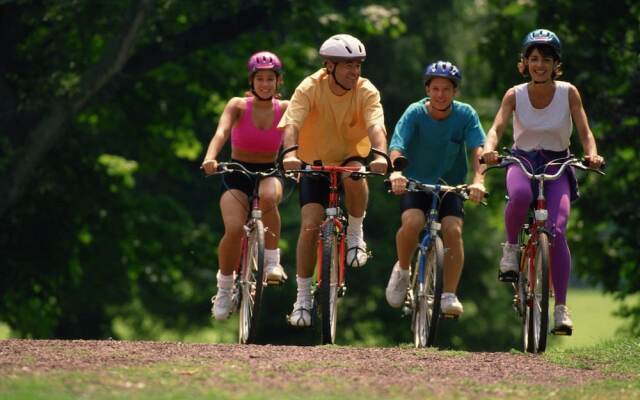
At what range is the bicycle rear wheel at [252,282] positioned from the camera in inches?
461

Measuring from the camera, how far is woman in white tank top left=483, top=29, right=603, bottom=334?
37.1ft

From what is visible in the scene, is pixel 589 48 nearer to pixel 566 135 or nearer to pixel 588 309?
pixel 566 135

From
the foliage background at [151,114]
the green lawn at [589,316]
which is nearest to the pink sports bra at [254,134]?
the foliage background at [151,114]

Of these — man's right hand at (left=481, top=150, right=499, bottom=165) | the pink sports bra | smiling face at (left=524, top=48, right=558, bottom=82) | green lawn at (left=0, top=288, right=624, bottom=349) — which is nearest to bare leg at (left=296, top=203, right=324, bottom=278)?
the pink sports bra

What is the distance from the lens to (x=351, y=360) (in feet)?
34.1

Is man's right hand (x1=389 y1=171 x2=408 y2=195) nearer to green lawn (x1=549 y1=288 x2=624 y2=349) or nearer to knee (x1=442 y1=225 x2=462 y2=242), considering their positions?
knee (x1=442 y1=225 x2=462 y2=242)

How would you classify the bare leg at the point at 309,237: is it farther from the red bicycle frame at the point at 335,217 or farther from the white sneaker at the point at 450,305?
the white sneaker at the point at 450,305

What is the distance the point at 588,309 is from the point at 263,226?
227 feet

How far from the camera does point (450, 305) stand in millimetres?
11773

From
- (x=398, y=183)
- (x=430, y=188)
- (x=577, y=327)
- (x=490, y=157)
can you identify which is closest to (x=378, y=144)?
(x=398, y=183)

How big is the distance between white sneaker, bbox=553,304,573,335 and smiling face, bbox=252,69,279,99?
2671 mm

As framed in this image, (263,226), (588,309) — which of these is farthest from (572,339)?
(263,226)

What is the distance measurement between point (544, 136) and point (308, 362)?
262 cm

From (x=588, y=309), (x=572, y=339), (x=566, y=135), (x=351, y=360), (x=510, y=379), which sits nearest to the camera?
(x=510, y=379)
